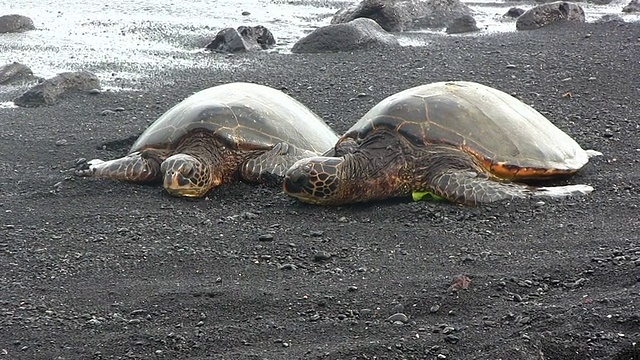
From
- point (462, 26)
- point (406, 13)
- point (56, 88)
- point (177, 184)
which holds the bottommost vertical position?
point (462, 26)

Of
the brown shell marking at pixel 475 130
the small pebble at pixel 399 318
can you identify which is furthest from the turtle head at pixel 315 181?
the small pebble at pixel 399 318

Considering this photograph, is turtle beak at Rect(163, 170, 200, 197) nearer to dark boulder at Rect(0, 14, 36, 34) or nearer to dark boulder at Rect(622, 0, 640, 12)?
dark boulder at Rect(0, 14, 36, 34)

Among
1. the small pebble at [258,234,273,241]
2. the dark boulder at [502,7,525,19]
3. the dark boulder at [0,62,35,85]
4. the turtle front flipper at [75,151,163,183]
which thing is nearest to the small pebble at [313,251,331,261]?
the small pebble at [258,234,273,241]

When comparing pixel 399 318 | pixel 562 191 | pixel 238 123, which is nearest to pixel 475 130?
pixel 562 191

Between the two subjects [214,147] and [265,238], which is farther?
[214,147]

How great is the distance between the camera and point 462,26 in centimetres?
1343

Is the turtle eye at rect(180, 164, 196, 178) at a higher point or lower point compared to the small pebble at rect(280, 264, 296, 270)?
higher

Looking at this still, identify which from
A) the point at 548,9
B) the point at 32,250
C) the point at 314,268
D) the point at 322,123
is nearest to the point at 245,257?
the point at 314,268

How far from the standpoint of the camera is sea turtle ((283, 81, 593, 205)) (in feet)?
18.8

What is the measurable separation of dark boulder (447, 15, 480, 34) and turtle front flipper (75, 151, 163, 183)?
772 cm

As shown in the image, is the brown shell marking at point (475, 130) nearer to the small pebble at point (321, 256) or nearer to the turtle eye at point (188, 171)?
the turtle eye at point (188, 171)

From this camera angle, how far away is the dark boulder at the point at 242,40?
1190cm

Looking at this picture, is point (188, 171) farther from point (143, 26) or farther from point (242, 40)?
point (143, 26)

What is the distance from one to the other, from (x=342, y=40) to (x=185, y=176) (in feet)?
19.4
